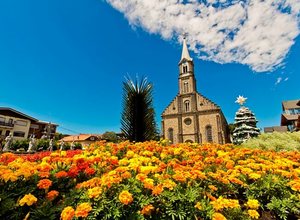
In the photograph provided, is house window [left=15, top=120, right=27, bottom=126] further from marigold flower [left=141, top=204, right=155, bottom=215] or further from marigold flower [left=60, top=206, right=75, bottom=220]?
marigold flower [left=141, top=204, right=155, bottom=215]

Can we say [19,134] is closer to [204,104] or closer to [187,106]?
[187,106]

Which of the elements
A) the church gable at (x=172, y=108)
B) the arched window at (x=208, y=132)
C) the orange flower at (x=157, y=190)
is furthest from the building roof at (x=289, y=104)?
the orange flower at (x=157, y=190)

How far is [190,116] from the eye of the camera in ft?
123

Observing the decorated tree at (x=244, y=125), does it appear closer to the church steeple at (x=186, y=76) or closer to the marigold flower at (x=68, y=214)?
the church steeple at (x=186, y=76)

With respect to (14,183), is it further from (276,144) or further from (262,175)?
(276,144)

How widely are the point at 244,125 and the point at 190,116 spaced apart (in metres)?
9.80

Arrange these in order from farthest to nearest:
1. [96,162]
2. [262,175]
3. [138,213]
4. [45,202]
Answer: [96,162]
[262,175]
[45,202]
[138,213]

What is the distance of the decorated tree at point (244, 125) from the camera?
31719 mm

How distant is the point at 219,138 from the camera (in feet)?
112

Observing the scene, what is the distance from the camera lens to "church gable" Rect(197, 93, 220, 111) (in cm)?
3654

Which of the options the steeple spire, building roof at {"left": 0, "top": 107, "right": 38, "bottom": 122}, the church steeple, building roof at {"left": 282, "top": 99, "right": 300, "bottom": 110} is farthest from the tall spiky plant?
building roof at {"left": 282, "top": 99, "right": 300, "bottom": 110}

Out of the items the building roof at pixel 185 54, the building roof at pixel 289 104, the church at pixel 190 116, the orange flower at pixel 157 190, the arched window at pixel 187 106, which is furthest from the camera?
the building roof at pixel 289 104

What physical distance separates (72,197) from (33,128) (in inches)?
2022

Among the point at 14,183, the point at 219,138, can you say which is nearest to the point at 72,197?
the point at 14,183
